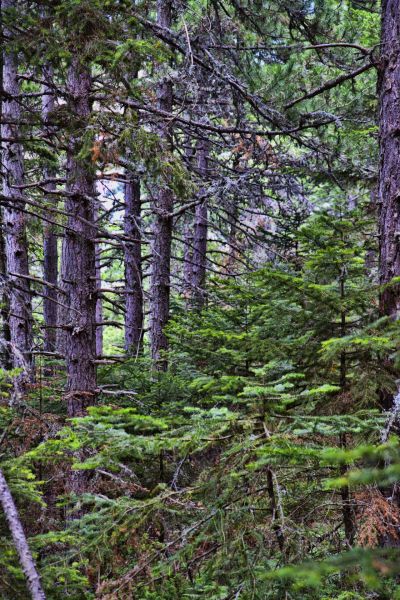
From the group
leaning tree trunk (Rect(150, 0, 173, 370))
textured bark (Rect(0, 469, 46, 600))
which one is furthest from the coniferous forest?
leaning tree trunk (Rect(150, 0, 173, 370))

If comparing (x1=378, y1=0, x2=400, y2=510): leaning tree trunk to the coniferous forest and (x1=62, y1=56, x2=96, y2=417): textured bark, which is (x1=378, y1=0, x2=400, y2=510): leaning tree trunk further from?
(x1=62, y1=56, x2=96, y2=417): textured bark

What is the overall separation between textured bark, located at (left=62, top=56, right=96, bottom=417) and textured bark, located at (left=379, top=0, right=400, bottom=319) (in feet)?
11.6

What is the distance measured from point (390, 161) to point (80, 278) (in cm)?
397

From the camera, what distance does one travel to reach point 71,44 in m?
5.56

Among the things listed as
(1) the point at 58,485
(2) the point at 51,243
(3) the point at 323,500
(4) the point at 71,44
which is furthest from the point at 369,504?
(2) the point at 51,243

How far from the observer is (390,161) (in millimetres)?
5102

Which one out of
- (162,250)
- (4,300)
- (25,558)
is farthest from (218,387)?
(162,250)

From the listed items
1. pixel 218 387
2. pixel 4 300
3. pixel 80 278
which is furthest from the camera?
pixel 4 300

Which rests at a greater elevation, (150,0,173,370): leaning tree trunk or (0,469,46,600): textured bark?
(150,0,173,370): leaning tree trunk

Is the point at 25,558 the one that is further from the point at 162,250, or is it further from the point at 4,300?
the point at 162,250

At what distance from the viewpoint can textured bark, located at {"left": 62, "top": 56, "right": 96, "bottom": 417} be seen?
6562mm

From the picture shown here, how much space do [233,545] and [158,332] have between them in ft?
22.3

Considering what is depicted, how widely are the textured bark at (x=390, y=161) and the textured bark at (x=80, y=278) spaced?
11.6 ft

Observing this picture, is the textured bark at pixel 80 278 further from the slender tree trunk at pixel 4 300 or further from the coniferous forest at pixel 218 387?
the slender tree trunk at pixel 4 300
